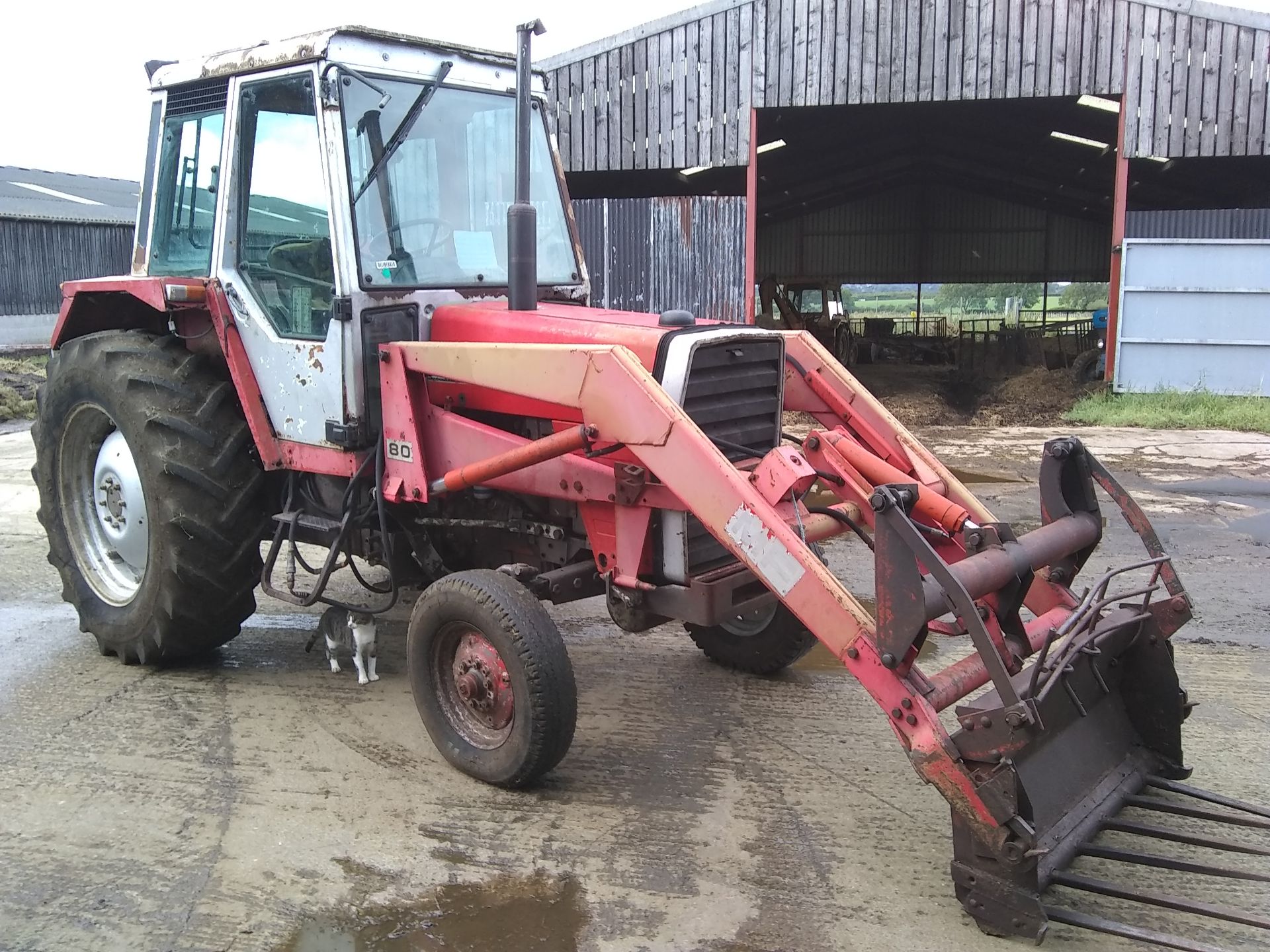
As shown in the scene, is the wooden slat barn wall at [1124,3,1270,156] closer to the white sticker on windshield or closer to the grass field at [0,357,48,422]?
the white sticker on windshield

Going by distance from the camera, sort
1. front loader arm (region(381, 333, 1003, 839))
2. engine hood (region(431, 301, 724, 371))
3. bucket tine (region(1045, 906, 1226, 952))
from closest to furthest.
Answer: bucket tine (region(1045, 906, 1226, 952)), front loader arm (region(381, 333, 1003, 839)), engine hood (region(431, 301, 724, 371))

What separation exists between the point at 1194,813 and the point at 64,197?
26.6 metres

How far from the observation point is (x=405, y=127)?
428 centimetres

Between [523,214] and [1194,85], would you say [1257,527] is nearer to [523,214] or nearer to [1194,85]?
[523,214]

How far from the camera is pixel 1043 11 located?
472 inches

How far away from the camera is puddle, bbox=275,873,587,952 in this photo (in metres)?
2.95

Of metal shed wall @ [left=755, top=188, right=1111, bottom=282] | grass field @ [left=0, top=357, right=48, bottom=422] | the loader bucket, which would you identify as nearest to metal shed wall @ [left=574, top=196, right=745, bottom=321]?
grass field @ [left=0, top=357, right=48, bottom=422]

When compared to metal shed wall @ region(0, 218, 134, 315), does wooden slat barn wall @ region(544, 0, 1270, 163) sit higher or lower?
higher

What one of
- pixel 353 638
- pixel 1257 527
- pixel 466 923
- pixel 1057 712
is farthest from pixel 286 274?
pixel 1257 527

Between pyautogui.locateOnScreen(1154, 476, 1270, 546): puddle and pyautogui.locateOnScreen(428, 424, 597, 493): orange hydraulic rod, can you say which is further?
pyautogui.locateOnScreen(1154, 476, 1270, 546): puddle

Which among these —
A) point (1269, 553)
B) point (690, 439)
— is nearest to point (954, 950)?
point (690, 439)

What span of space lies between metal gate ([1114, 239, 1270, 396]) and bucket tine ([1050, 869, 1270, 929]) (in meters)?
11.1

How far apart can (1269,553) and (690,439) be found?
4.96 meters

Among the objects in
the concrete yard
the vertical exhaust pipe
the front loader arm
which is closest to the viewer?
the front loader arm
